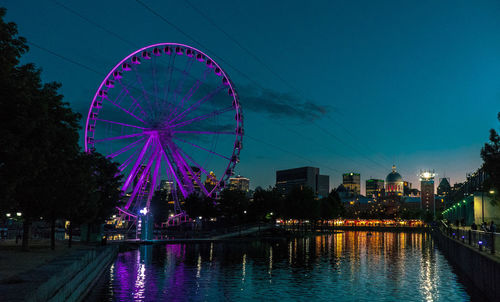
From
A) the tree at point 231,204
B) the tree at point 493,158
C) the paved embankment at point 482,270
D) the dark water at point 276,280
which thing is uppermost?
the tree at point 493,158

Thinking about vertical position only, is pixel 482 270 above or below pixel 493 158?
below

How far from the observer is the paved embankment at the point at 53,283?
16578mm

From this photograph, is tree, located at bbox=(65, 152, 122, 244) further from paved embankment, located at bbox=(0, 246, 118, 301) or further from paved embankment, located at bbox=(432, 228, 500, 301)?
paved embankment, located at bbox=(432, 228, 500, 301)

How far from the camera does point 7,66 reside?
1689 centimetres

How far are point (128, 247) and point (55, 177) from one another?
27.6 meters

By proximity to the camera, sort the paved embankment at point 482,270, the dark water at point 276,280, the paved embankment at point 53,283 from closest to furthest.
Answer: the paved embankment at point 53,283 → the paved embankment at point 482,270 → the dark water at point 276,280

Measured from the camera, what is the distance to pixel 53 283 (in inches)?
746

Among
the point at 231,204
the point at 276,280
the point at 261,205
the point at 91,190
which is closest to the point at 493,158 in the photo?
the point at 276,280

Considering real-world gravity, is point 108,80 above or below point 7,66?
above

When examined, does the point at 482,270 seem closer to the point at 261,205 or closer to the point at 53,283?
the point at 53,283

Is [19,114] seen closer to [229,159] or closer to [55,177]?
[55,177]

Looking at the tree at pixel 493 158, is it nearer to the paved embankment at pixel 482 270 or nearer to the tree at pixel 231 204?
the paved embankment at pixel 482 270

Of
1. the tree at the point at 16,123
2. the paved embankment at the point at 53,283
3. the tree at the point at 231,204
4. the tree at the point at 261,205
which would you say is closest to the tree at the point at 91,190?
the paved embankment at the point at 53,283

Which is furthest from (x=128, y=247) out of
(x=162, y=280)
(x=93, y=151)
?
(x=162, y=280)
